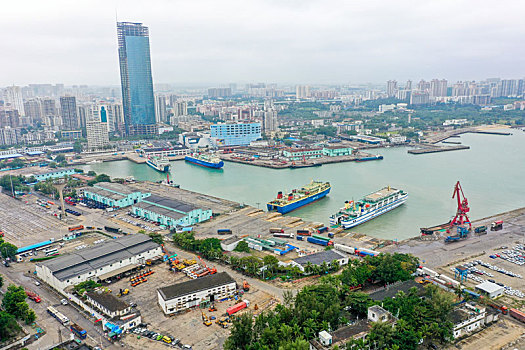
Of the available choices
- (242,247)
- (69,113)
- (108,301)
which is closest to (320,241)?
(242,247)

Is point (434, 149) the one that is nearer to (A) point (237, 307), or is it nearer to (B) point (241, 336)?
(A) point (237, 307)

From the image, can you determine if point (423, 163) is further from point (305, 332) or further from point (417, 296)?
point (305, 332)

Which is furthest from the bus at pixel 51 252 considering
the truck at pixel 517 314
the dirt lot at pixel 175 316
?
the truck at pixel 517 314

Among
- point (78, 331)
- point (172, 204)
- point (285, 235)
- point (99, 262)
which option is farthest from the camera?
point (172, 204)

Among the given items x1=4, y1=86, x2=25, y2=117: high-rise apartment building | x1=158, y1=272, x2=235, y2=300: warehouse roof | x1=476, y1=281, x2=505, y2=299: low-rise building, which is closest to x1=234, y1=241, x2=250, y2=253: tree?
x1=158, y1=272, x2=235, y2=300: warehouse roof

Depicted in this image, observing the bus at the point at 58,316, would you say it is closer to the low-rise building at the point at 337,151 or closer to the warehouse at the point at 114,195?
the warehouse at the point at 114,195
